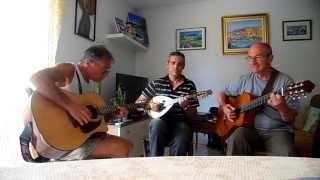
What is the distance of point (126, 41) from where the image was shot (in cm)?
279

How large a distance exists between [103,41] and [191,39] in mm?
1031

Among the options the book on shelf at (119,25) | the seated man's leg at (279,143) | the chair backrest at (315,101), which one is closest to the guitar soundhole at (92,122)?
the seated man's leg at (279,143)


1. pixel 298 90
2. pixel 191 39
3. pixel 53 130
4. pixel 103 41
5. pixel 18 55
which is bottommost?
pixel 53 130

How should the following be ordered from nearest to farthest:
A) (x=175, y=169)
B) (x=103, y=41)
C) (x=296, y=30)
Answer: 1. (x=175, y=169)
2. (x=103, y=41)
3. (x=296, y=30)

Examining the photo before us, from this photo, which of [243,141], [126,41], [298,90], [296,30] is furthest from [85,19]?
[296,30]

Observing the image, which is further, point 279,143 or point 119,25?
point 119,25

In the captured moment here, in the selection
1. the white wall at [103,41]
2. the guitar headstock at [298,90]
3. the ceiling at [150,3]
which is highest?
the ceiling at [150,3]

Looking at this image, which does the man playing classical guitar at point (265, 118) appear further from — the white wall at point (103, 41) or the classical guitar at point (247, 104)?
the white wall at point (103, 41)

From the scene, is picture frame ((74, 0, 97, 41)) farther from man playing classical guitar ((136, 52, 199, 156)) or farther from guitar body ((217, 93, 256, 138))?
guitar body ((217, 93, 256, 138))

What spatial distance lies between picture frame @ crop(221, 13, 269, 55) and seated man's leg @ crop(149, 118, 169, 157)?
5.41 feet

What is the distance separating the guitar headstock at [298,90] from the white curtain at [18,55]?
4.42 ft

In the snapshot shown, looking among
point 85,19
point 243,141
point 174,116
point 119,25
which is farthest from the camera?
point 119,25

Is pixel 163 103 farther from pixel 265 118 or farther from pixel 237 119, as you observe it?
pixel 265 118

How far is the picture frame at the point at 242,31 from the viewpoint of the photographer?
287cm
